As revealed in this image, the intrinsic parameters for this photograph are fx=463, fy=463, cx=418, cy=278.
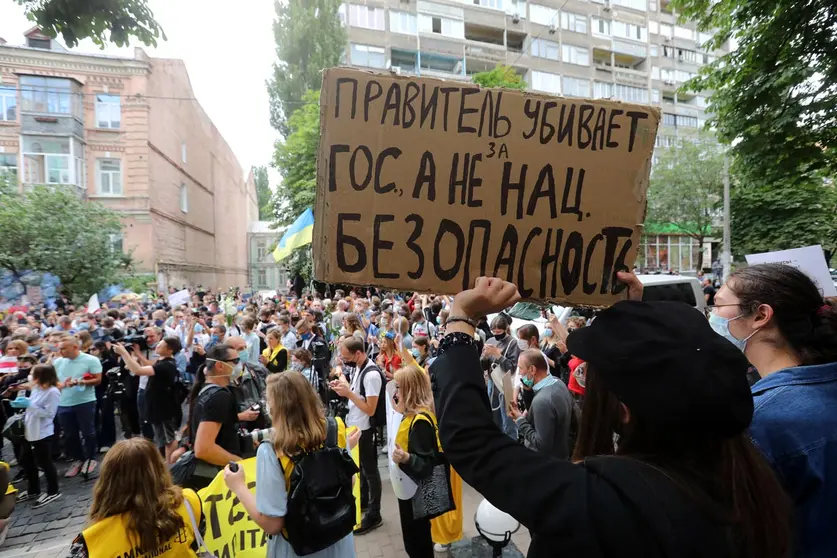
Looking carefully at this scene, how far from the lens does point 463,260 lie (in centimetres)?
160

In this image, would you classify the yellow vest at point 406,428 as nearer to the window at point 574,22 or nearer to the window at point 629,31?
the window at point 574,22

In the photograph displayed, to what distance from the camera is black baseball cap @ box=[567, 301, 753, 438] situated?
0.92 metres

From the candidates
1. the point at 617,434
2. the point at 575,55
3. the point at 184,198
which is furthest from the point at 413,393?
the point at 575,55

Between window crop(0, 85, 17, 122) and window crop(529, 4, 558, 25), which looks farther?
window crop(529, 4, 558, 25)

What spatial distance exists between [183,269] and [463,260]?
3518cm

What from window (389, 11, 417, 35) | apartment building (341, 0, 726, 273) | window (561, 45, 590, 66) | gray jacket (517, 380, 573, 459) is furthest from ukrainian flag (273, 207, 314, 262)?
window (561, 45, 590, 66)

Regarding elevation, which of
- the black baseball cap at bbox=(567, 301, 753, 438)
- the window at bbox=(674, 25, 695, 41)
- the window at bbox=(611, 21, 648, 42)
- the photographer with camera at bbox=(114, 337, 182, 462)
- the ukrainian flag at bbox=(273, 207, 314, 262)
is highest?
the window at bbox=(674, 25, 695, 41)

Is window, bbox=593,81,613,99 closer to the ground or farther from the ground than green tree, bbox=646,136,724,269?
farther from the ground

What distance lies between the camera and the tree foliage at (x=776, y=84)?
230 inches

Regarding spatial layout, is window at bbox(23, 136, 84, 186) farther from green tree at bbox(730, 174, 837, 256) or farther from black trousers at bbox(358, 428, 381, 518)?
green tree at bbox(730, 174, 837, 256)

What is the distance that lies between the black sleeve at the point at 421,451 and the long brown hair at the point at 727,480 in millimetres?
2493

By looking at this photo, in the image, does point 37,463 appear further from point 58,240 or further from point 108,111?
point 108,111

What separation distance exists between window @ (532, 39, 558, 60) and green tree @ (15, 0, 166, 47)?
3611 cm

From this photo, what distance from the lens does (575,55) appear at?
37844 millimetres
